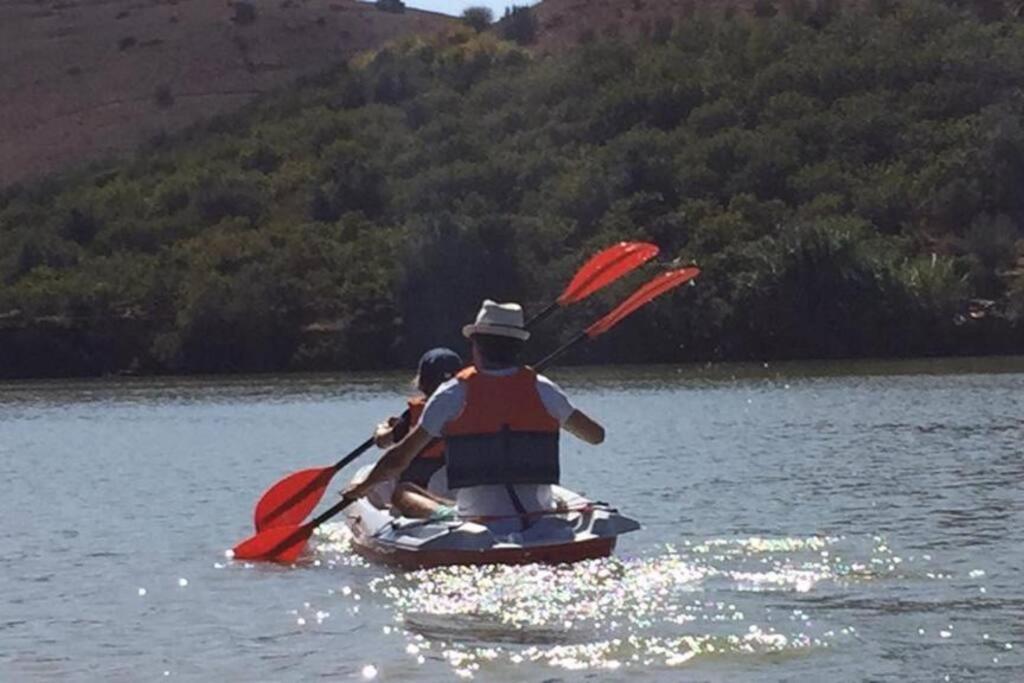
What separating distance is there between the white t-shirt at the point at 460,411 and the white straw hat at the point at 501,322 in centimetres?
25

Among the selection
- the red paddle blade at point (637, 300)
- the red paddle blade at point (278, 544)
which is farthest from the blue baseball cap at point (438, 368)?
the red paddle blade at point (637, 300)

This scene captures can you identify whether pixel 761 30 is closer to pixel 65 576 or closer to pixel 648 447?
pixel 648 447

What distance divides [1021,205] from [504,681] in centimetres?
5289

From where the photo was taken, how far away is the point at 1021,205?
6272cm

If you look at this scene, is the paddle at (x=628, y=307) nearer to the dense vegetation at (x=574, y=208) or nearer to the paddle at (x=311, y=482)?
the paddle at (x=311, y=482)

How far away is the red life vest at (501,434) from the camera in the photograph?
15.4 metres

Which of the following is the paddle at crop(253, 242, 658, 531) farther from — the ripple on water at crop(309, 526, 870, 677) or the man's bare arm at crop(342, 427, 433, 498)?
the ripple on water at crop(309, 526, 870, 677)

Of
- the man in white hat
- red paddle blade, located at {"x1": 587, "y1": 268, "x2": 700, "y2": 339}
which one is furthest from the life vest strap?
red paddle blade, located at {"x1": 587, "y1": 268, "x2": 700, "y2": 339}

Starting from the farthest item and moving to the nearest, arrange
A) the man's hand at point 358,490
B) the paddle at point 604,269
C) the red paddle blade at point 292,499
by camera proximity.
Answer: the paddle at point 604,269, the red paddle blade at point 292,499, the man's hand at point 358,490

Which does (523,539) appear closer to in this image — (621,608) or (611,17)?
(621,608)

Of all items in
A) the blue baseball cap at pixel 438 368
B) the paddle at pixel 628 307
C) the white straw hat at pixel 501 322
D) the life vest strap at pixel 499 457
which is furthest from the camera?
the paddle at pixel 628 307

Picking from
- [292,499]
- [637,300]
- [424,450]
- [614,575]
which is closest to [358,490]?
[424,450]

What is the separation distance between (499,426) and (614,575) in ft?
4.11

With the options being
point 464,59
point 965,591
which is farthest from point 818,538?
point 464,59
